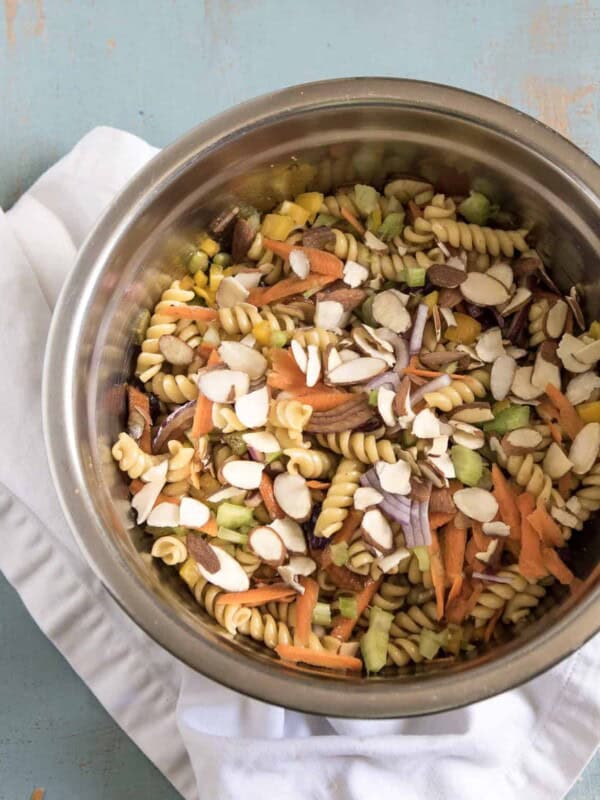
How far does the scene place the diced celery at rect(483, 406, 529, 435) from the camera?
1.46 m

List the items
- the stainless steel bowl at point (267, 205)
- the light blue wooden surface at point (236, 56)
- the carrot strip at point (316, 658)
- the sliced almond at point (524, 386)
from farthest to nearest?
the light blue wooden surface at point (236, 56) < the sliced almond at point (524, 386) < the carrot strip at point (316, 658) < the stainless steel bowl at point (267, 205)

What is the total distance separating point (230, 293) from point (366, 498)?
15.3 inches

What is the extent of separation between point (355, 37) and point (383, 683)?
3.91 feet

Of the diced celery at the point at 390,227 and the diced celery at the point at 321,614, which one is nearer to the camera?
the diced celery at the point at 321,614

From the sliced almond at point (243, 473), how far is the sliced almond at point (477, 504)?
295mm

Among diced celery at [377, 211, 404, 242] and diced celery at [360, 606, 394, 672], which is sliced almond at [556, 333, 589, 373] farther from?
diced celery at [360, 606, 394, 672]

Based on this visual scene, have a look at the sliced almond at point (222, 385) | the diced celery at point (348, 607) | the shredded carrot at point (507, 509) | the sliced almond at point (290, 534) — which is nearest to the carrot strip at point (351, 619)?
the diced celery at point (348, 607)

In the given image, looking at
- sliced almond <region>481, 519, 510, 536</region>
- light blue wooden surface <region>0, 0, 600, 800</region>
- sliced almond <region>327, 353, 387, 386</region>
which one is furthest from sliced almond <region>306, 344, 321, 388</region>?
light blue wooden surface <region>0, 0, 600, 800</region>

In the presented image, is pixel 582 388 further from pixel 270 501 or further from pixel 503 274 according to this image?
pixel 270 501

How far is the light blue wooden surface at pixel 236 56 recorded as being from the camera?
1812 mm

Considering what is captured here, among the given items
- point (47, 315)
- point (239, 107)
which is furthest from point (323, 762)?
point (239, 107)

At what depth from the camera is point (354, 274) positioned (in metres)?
1.52

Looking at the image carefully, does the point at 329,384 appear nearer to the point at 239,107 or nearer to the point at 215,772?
the point at 239,107

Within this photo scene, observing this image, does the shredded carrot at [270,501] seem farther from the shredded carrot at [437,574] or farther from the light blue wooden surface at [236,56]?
the light blue wooden surface at [236,56]
